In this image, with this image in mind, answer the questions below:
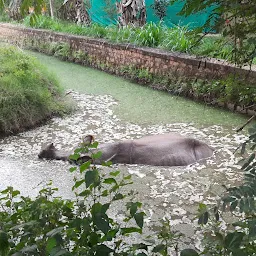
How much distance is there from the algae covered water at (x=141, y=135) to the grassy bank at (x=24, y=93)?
0.17 meters

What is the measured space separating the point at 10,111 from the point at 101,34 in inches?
191

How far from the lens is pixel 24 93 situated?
5340mm

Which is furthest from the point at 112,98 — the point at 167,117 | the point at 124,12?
the point at 124,12

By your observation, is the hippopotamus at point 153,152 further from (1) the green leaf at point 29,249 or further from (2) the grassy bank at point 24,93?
(1) the green leaf at point 29,249

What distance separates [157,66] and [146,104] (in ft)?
4.15

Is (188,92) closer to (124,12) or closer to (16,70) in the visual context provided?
(16,70)

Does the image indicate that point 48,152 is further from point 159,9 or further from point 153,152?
point 159,9

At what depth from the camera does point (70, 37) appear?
32.1 ft

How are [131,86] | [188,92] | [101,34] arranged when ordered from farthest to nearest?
[101,34]
[131,86]
[188,92]

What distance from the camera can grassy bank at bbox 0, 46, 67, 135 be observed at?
5.05 meters

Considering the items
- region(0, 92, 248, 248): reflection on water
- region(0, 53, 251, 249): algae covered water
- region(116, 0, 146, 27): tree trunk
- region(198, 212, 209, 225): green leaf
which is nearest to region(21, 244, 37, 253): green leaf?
region(198, 212, 209, 225): green leaf

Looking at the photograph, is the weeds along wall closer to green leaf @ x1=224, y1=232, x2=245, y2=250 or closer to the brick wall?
the brick wall

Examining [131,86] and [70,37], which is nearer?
[131,86]

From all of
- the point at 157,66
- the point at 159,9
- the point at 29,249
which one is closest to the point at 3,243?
the point at 29,249
